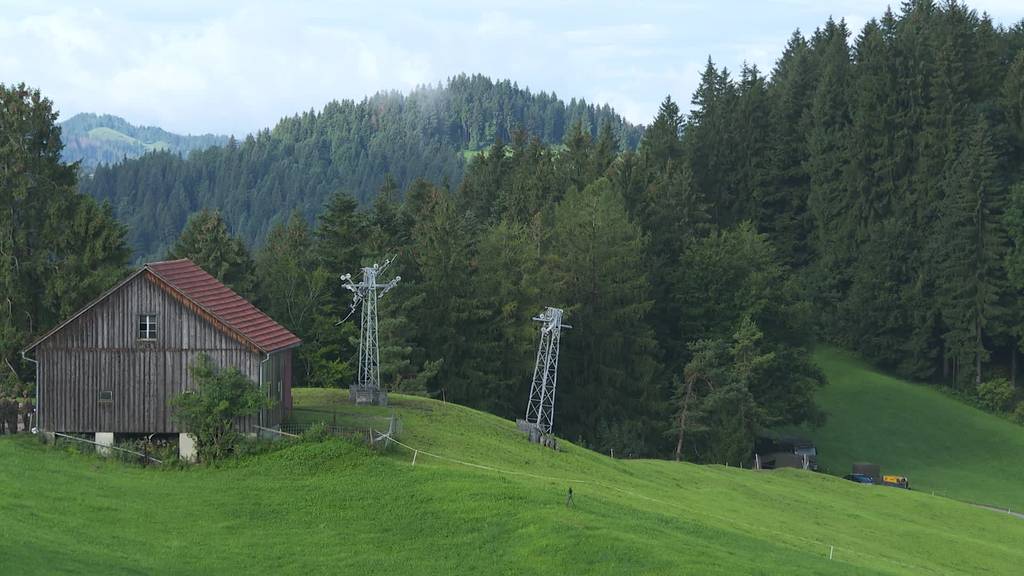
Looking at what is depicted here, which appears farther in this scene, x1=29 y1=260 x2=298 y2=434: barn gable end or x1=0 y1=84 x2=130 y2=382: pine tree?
x1=0 y1=84 x2=130 y2=382: pine tree

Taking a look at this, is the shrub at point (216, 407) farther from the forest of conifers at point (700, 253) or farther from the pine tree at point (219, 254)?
the pine tree at point (219, 254)

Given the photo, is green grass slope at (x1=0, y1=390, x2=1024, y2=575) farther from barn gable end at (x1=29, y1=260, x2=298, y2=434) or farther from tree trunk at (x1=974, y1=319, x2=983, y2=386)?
tree trunk at (x1=974, y1=319, x2=983, y2=386)

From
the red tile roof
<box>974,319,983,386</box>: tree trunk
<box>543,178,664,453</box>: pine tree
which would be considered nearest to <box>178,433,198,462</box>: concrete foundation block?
the red tile roof

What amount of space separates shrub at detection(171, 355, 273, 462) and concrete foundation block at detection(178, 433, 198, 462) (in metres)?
0.37

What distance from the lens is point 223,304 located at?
4969cm

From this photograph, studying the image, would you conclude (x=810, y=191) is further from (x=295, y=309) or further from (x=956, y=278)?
(x=295, y=309)

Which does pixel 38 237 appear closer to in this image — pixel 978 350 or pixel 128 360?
pixel 128 360

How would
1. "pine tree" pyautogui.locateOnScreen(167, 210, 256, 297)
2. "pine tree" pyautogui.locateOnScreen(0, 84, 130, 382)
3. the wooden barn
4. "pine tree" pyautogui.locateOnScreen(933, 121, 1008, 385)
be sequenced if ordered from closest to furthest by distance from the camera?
the wooden barn
"pine tree" pyautogui.locateOnScreen(0, 84, 130, 382)
"pine tree" pyautogui.locateOnScreen(167, 210, 256, 297)
"pine tree" pyautogui.locateOnScreen(933, 121, 1008, 385)

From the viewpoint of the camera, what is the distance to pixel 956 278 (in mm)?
105375

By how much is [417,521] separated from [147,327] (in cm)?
1555

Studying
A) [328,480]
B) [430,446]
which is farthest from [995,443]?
[328,480]

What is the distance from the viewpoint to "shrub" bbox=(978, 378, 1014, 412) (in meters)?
102

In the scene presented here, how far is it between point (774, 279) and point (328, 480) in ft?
193

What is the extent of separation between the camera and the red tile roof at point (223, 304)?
157ft
